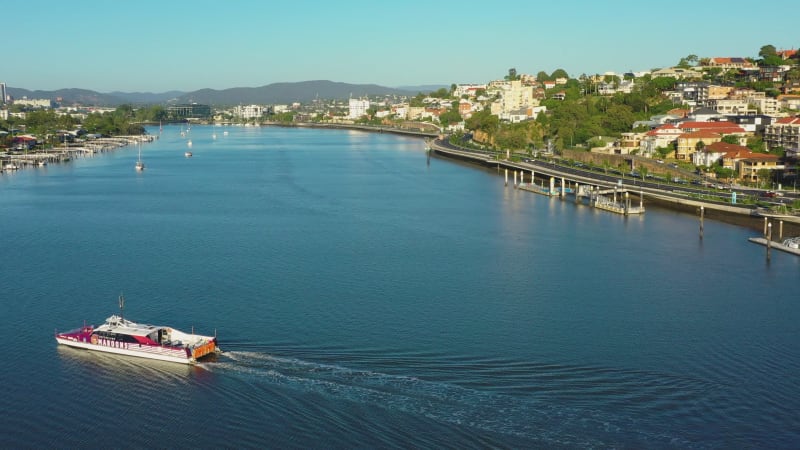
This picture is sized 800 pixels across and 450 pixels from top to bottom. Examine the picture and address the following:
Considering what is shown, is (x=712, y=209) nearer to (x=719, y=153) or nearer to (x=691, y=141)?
(x=719, y=153)

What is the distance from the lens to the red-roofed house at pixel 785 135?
16.1 metres

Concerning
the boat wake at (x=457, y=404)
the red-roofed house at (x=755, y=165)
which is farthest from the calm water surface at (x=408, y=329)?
the red-roofed house at (x=755, y=165)

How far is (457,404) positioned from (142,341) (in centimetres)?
266

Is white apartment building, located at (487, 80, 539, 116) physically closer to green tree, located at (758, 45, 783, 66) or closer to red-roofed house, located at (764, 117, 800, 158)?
green tree, located at (758, 45, 783, 66)

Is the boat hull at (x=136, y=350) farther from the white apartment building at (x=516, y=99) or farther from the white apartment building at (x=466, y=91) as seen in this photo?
the white apartment building at (x=466, y=91)

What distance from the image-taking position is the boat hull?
6.25 meters

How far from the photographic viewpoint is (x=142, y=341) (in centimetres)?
641

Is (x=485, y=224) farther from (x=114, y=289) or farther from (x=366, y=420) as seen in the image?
(x=366, y=420)

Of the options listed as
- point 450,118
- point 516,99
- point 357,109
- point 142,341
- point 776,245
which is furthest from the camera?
point 357,109

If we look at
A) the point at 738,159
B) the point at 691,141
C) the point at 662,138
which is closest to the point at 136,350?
the point at 738,159

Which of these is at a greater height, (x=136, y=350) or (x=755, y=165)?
(x=755, y=165)

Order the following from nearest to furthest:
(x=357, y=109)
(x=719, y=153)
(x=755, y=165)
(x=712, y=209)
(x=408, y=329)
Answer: (x=408, y=329) → (x=712, y=209) → (x=755, y=165) → (x=719, y=153) → (x=357, y=109)

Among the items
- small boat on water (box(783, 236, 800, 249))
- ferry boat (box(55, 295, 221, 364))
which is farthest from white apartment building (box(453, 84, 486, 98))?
ferry boat (box(55, 295, 221, 364))

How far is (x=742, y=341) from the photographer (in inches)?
262
